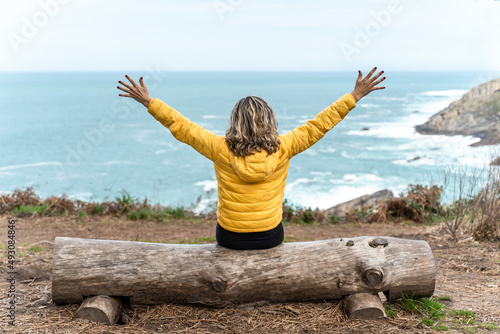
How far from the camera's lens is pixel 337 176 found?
3164 centimetres

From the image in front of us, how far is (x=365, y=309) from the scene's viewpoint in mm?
4008

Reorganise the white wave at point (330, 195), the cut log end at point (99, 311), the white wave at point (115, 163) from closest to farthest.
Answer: the cut log end at point (99, 311) → the white wave at point (330, 195) → the white wave at point (115, 163)

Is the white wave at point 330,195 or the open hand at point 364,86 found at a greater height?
the open hand at point 364,86

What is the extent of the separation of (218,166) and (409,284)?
2.11 metres

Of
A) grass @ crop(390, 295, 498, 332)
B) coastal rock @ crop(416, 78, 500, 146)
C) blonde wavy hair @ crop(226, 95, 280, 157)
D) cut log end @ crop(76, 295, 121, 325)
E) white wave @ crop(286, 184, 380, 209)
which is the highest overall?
coastal rock @ crop(416, 78, 500, 146)

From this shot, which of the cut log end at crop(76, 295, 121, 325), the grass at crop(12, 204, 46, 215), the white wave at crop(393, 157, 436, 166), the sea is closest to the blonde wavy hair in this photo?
the cut log end at crop(76, 295, 121, 325)

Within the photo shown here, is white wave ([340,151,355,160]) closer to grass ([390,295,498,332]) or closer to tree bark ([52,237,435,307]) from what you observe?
grass ([390,295,498,332])

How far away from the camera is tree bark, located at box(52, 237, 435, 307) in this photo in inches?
162

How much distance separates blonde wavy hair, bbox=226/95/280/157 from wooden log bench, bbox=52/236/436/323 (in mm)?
1021

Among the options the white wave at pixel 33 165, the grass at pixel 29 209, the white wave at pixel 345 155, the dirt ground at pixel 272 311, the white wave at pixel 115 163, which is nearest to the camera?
the dirt ground at pixel 272 311

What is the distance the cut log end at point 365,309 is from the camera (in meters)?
4.01

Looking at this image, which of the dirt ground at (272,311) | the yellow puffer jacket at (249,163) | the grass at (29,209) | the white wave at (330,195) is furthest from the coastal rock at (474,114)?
the yellow puffer jacket at (249,163)

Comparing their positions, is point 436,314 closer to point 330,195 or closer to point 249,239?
point 249,239

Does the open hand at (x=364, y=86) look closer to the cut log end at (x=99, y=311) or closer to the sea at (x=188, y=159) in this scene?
the cut log end at (x=99, y=311)
